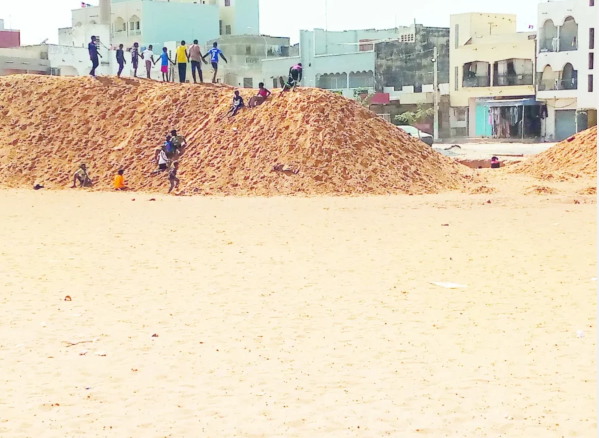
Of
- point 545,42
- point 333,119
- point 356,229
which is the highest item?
point 545,42

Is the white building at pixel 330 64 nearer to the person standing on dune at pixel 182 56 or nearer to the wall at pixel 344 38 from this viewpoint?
the wall at pixel 344 38

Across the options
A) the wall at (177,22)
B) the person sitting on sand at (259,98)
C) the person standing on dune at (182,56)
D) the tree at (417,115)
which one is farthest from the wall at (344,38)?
the person sitting on sand at (259,98)

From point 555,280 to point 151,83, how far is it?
2062 cm

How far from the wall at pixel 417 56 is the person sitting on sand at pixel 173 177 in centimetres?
3497

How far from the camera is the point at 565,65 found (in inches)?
2041

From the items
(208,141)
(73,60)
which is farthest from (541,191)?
(73,60)

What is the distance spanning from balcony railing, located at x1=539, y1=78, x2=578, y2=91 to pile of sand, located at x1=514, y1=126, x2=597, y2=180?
21.9 meters

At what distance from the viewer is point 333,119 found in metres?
25.1

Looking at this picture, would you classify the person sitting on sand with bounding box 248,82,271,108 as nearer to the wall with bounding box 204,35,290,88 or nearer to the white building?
the white building

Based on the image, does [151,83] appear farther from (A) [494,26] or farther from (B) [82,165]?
(A) [494,26]

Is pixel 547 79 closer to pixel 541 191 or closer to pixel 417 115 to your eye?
pixel 417 115

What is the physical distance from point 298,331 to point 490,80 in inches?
1968

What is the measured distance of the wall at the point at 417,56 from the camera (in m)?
58.0

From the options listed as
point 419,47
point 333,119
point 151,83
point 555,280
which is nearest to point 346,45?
point 419,47
